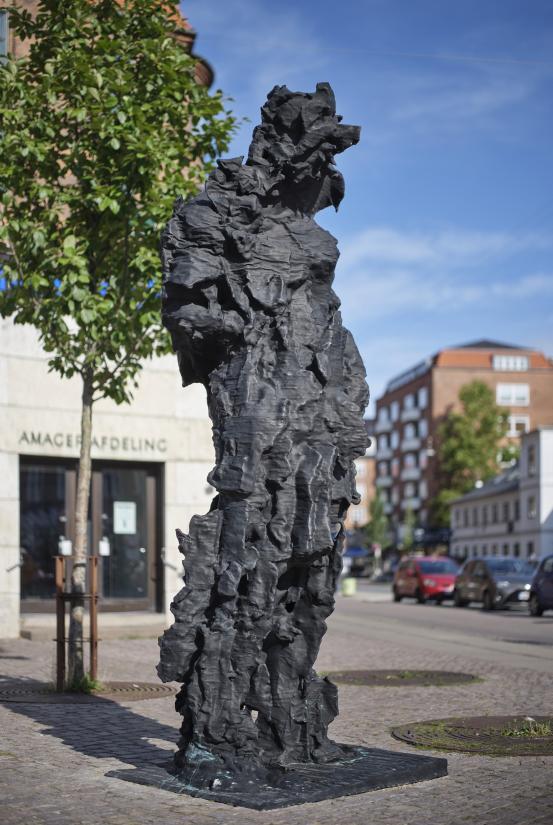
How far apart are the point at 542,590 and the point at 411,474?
93.7m

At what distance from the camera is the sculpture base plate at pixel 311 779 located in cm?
618

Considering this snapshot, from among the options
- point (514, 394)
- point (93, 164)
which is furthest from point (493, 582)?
point (514, 394)

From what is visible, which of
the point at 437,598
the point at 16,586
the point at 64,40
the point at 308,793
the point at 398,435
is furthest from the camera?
the point at 398,435

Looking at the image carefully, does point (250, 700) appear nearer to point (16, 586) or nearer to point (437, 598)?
point (16, 586)

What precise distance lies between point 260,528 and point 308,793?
4.76ft

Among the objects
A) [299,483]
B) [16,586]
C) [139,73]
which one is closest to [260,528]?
[299,483]

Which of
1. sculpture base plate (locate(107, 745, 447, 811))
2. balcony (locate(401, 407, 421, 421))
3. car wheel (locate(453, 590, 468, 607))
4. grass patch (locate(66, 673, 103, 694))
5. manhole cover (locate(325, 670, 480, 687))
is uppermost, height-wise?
balcony (locate(401, 407, 421, 421))

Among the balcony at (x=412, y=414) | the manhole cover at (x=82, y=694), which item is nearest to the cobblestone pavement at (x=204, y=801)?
the manhole cover at (x=82, y=694)

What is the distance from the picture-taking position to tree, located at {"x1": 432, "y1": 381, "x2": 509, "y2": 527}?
9025 centimetres

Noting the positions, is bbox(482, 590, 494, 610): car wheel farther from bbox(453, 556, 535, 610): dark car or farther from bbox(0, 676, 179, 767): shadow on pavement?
bbox(0, 676, 179, 767): shadow on pavement

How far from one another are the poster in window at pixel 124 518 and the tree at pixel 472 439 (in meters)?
70.9

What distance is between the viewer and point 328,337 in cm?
730

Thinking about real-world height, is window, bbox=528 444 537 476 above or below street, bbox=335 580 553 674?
above

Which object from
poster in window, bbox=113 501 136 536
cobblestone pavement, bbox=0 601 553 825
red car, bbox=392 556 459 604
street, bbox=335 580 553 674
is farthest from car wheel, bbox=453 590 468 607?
cobblestone pavement, bbox=0 601 553 825
